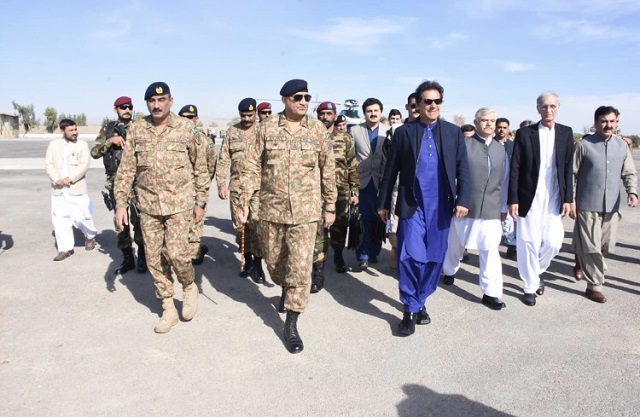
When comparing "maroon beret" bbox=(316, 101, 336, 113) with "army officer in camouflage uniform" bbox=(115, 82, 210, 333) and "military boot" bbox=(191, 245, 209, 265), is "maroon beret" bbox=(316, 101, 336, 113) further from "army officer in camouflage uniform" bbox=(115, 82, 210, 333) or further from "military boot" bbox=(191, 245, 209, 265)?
"military boot" bbox=(191, 245, 209, 265)

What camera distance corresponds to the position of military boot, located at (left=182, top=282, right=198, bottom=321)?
4.28m

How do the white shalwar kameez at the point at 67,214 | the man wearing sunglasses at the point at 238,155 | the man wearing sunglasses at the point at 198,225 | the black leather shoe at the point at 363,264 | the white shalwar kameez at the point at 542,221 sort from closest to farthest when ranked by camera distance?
the white shalwar kameez at the point at 542,221 → the man wearing sunglasses at the point at 198,225 → the man wearing sunglasses at the point at 238,155 → the black leather shoe at the point at 363,264 → the white shalwar kameez at the point at 67,214

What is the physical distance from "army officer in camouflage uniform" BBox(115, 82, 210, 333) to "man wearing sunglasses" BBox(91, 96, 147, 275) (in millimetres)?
1273

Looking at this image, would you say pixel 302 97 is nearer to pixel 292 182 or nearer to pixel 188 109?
pixel 292 182

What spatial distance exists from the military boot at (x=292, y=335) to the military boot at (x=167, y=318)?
1.04 m

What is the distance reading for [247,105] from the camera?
5.89 meters

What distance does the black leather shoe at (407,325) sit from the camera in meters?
4.02

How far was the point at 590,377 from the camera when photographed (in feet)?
10.8

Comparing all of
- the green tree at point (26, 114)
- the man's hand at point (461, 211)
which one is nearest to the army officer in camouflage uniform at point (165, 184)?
the man's hand at point (461, 211)

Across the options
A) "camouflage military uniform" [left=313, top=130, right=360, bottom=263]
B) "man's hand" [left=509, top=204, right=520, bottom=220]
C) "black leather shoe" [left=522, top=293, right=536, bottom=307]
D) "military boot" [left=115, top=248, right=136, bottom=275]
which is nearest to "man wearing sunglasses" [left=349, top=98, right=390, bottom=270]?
"camouflage military uniform" [left=313, top=130, right=360, bottom=263]

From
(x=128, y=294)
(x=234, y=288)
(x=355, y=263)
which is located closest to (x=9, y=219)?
(x=128, y=294)

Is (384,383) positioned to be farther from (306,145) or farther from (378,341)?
(306,145)

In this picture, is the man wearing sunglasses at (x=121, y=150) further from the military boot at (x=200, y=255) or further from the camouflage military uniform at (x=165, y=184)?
the camouflage military uniform at (x=165, y=184)

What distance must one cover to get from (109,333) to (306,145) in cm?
228
